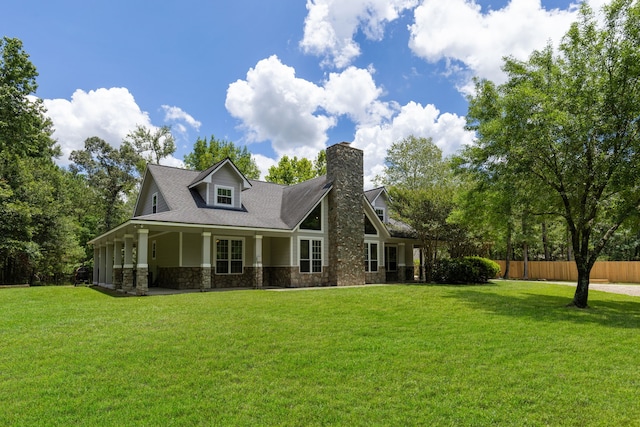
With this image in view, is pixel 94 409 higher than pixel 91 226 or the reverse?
the reverse

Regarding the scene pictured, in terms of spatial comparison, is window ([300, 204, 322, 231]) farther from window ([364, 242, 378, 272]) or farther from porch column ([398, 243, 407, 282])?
porch column ([398, 243, 407, 282])

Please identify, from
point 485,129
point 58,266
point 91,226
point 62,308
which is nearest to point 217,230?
point 62,308

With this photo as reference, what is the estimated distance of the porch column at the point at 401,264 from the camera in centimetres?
2358

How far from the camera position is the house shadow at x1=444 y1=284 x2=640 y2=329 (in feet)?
30.8

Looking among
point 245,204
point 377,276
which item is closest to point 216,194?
point 245,204

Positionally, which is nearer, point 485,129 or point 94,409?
point 94,409

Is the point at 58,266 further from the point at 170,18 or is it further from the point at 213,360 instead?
the point at 213,360

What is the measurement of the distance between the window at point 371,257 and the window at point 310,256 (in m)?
2.95

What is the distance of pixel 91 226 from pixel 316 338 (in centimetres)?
3675

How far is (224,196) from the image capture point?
18.8 metres

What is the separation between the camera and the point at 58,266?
27781 millimetres

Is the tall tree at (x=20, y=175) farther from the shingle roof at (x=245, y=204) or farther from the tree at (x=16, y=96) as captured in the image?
the shingle roof at (x=245, y=204)

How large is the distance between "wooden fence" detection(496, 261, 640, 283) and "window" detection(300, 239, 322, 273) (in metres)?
19.9

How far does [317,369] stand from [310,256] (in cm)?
1382
